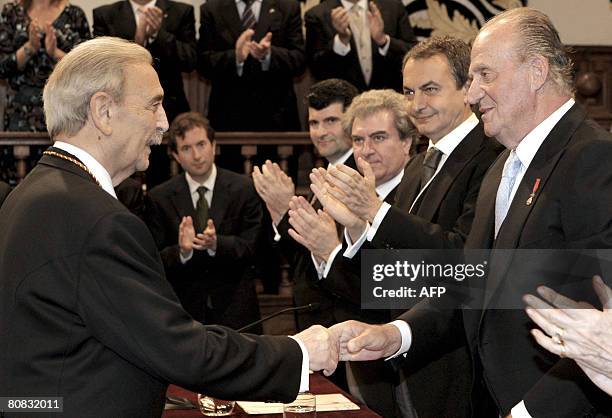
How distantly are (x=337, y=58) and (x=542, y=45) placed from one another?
150 inches

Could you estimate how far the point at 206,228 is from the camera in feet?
18.6

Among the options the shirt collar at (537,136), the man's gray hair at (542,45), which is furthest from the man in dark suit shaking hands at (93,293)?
the man's gray hair at (542,45)

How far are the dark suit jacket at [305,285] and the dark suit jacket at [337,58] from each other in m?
1.85

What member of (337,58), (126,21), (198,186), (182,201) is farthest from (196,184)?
(337,58)

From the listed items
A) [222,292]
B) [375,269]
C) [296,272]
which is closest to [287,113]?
[222,292]

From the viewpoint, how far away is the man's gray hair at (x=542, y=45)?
2.86 meters

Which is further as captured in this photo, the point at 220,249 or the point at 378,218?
the point at 220,249

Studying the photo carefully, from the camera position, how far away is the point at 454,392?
3.57m

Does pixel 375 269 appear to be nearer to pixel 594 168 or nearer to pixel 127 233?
pixel 594 168

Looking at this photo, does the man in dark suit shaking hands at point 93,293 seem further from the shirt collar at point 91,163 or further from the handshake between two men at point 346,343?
the handshake between two men at point 346,343

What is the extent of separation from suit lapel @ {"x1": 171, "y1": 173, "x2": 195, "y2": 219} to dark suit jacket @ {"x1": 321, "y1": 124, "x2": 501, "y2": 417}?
7.30 ft

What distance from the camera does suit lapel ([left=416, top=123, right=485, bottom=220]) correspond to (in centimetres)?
353

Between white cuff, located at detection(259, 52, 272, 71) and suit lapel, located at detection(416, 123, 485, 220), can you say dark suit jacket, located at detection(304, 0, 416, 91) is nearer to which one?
white cuff, located at detection(259, 52, 272, 71)

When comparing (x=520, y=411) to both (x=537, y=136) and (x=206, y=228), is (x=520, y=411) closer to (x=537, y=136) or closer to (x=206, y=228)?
(x=537, y=136)
